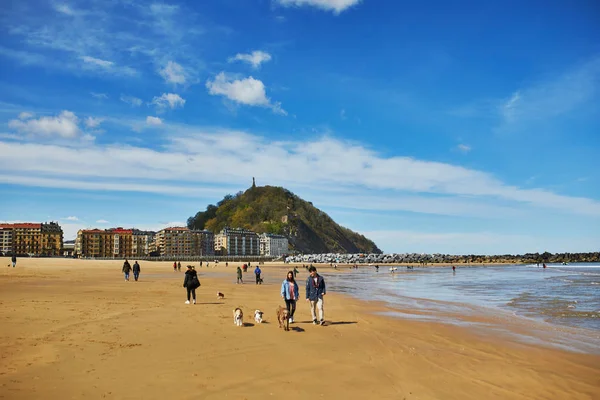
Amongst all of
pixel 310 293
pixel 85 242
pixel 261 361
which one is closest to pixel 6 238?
pixel 85 242

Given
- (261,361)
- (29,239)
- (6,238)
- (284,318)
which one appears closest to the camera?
(261,361)

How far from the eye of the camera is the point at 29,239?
592ft

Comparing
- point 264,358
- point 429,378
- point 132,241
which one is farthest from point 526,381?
point 132,241

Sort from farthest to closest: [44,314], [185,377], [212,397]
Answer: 1. [44,314]
2. [185,377]
3. [212,397]

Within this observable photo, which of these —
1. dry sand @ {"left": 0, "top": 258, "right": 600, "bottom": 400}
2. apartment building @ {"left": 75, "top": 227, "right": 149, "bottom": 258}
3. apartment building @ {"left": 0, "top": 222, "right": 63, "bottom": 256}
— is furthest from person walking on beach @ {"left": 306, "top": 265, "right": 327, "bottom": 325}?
apartment building @ {"left": 0, "top": 222, "right": 63, "bottom": 256}

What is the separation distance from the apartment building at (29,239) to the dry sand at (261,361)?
19258 centimetres

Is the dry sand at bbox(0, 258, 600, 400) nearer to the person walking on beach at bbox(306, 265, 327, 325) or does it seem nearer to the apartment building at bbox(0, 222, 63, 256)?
the person walking on beach at bbox(306, 265, 327, 325)

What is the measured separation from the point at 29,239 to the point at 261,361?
205 m

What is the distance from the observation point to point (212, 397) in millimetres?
7199

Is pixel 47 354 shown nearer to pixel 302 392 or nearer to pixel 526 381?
pixel 302 392

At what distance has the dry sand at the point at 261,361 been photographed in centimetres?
770

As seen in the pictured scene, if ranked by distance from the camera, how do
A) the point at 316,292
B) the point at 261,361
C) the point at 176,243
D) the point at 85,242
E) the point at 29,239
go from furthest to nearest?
the point at 176,243, the point at 85,242, the point at 29,239, the point at 316,292, the point at 261,361

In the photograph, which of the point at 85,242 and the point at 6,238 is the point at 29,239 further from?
the point at 85,242

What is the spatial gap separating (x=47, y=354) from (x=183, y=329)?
4.21 metres
